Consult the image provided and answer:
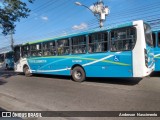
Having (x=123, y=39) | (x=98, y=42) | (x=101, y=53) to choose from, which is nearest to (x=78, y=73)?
(x=101, y=53)

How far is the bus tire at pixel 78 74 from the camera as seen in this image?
12.4 meters

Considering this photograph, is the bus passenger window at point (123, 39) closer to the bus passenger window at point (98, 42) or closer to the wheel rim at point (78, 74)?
the bus passenger window at point (98, 42)

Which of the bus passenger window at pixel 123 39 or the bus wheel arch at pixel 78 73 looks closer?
the bus passenger window at pixel 123 39

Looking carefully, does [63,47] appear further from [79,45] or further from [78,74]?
[78,74]

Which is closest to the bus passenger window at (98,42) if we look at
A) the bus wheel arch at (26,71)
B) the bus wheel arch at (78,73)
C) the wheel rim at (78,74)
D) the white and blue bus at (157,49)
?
the bus wheel arch at (78,73)

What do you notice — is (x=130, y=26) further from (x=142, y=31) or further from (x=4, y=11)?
(x=4, y=11)

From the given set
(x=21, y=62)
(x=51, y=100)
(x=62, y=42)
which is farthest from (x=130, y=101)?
(x=21, y=62)

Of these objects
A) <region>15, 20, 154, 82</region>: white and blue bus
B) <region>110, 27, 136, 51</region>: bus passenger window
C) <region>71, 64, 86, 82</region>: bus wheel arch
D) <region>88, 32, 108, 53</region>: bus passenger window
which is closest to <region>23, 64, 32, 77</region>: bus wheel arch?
<region>15, 20, 154, 82</region>: white and blue bus

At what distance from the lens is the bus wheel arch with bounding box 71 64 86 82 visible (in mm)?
12438

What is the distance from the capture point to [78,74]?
12.8 meters

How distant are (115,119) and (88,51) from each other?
649cm

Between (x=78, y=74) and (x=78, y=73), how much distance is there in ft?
0.19

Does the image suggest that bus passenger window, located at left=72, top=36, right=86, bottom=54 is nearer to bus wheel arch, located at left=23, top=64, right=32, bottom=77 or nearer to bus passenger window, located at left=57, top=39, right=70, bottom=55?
bus passenger window, located at left=57, top=39, right=70, bottom=55

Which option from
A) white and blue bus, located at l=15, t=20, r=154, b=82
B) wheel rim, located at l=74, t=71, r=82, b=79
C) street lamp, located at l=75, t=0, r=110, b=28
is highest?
street lamp, located at l=75, t=0, r=110, b=28
